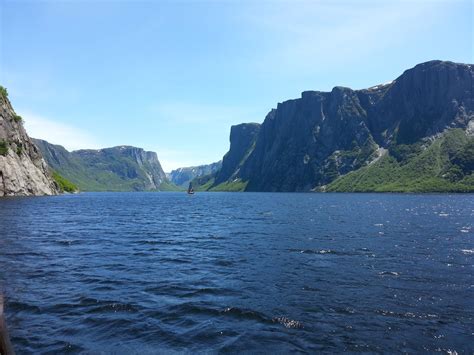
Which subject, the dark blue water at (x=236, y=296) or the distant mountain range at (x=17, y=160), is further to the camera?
the distant mountain range at (x=17, y=160)

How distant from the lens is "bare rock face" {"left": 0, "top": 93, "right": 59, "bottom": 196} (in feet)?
477

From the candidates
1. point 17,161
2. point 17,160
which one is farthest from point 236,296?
point 17,160

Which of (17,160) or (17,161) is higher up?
(17,160)

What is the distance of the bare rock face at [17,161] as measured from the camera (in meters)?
145

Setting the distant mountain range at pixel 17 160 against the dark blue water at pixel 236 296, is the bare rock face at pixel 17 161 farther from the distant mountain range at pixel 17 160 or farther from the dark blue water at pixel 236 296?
the dark blue water at pixel 236 296

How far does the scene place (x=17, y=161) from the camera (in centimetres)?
15425

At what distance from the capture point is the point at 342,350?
52.1ft

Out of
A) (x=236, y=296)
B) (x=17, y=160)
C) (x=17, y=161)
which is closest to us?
(x=236, y=296)

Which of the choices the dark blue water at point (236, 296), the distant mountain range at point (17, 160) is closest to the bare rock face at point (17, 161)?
the distant mountain range at point (17, 160)

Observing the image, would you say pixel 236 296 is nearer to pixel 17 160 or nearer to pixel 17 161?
pixel 17 161

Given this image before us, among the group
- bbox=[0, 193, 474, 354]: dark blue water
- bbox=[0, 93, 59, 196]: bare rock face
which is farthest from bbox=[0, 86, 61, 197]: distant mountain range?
bbox=[0, 193, 474, 354]: dark blue water

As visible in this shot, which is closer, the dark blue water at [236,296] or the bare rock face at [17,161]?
the dark blue water at [236,296]

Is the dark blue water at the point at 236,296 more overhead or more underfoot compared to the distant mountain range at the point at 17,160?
more underfoot

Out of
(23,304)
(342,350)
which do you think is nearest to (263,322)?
(342,350)
